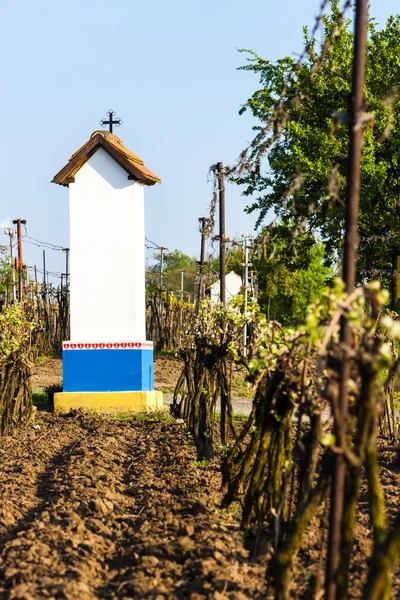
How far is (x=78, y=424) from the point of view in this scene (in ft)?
54.5

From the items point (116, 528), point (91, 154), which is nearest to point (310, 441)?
Answer: point (116, 528)

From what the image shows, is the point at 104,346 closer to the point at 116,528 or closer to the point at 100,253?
the point at 100,253

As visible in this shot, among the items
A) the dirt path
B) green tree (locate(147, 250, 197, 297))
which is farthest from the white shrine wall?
green tree (locate(147, 250, 197, 297))

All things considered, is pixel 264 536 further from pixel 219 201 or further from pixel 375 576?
pixel 219 201

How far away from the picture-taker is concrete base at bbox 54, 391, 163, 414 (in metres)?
18.3

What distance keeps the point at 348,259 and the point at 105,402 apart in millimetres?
13188

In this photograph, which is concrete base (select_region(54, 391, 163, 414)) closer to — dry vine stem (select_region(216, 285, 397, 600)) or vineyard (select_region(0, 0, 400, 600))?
vineyard (select_region(0, 0, 400, 600))

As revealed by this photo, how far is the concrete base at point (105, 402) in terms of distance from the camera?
60.0 ft

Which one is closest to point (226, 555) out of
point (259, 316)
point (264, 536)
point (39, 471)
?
point (264, 536)

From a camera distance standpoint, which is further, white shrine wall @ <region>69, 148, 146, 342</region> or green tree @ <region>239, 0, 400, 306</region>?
green tree @ <region>239, 0, 400, 306</region>

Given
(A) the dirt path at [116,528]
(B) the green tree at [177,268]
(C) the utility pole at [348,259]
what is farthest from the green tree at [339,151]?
(B) the green tree at [177,268]

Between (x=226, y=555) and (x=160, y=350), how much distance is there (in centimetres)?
2948

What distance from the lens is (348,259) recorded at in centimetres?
565

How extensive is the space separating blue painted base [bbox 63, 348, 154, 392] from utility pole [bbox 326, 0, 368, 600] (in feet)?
42.4
